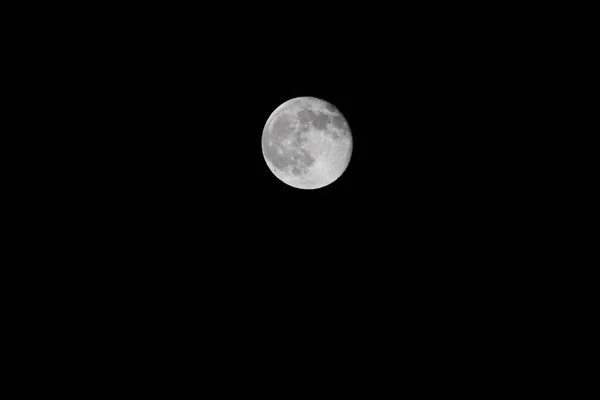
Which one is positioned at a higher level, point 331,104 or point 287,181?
point 331,104

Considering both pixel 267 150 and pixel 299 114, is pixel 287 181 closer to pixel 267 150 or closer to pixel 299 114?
pixel 267 150

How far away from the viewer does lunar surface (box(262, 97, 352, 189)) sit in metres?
4.46

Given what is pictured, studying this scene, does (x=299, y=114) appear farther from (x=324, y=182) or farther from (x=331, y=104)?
(x=324, y=182)

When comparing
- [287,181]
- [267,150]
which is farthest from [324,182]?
[267,150]

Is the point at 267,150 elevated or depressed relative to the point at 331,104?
depressed

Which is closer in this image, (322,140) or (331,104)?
(322,140)

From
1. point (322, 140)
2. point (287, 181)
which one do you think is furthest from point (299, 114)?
point (287, 181)

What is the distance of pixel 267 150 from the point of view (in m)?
4.78

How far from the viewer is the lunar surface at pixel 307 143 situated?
4465mm

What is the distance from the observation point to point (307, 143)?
14.6 feet

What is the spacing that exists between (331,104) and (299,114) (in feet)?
1.87

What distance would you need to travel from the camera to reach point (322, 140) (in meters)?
4.48

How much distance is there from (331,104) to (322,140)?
2.19 feet

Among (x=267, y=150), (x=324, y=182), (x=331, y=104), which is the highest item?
(x=331, y=104)
